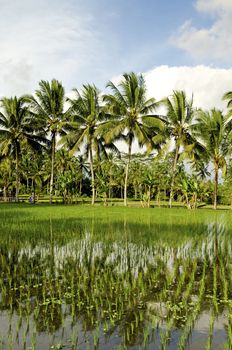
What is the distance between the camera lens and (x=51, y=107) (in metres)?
31.8

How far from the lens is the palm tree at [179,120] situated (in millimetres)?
29672

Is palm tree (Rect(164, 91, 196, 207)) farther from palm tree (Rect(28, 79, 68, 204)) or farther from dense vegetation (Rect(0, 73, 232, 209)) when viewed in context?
palm tree (Rect(28, 79, 68, 204))

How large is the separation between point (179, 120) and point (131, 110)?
3.88 metres

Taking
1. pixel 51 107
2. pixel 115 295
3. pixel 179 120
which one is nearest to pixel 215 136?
pixel 179 120

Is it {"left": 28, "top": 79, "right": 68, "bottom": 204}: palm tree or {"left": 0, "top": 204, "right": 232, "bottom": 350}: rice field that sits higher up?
{"left": 28, "top": 79, "right": 68, "bottom": 204}: palm tree

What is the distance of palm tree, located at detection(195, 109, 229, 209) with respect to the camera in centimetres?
3011

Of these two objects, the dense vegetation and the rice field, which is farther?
the dense vegetation

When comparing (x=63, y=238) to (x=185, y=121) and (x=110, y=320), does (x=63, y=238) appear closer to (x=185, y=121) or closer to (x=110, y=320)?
(x=110, y=320)

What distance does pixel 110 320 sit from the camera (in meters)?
4.03

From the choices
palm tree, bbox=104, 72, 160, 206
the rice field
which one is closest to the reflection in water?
the rice field

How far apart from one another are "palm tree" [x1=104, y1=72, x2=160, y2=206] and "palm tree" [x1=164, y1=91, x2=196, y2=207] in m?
1.54

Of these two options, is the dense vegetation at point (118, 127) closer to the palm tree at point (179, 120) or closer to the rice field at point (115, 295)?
the palm tree at point (179, 120)

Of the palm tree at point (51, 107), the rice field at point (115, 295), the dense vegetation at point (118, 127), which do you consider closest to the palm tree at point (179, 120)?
the dense vegetation at point (118, 127)

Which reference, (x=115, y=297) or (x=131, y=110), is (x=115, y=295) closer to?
(x=115, y=297)
